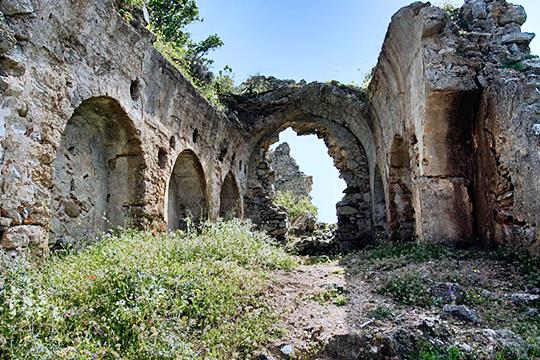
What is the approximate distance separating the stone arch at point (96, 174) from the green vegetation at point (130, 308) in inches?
44.4

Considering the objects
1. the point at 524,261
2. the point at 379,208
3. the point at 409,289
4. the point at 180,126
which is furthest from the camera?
the point at 379,208

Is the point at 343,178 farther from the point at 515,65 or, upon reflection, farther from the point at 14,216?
the point at 14,216

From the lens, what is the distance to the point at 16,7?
13.2 feet

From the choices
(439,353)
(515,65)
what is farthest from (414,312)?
(515,65)

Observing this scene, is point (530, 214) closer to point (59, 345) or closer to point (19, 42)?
point (59, 345)

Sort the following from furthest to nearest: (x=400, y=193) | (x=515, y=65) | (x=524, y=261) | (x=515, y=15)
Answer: (x=400, y=193)
(x=515, y=15)
(x=515, y=65)
(x=524, y=261)

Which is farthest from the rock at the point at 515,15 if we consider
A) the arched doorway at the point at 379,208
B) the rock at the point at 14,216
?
the rock at the point at 14,216

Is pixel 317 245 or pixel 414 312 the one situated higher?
pixel 414 312

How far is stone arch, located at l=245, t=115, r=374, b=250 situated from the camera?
10.5 metres

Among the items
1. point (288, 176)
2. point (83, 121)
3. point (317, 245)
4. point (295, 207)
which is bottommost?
point (317, 245)

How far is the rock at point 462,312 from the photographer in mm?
3359

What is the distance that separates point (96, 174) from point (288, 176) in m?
10.9

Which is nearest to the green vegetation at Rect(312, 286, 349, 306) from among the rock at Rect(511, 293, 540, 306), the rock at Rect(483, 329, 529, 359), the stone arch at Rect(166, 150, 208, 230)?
the rock at Rect(483, 329, 529, 359)

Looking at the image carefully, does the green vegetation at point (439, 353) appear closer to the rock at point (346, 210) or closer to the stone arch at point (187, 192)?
the stone arch at point (187, 192)
